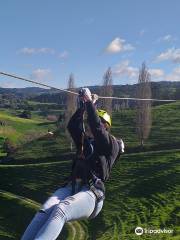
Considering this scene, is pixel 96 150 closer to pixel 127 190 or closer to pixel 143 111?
pixel 127 190

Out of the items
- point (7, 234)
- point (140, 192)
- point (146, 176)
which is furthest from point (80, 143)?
point (146, 176)

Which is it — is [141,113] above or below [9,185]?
above

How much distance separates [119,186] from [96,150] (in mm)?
42032

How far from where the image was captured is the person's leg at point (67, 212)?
18.3ft

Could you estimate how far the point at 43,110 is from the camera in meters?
156

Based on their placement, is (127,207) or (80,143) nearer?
(80,143)

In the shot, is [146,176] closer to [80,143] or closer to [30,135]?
[80,143]

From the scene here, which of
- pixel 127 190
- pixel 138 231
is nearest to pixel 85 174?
pixel 138 231

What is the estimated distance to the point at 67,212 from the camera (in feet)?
19.6

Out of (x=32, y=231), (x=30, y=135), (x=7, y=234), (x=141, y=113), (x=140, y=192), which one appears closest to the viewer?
(x=32, y=231)

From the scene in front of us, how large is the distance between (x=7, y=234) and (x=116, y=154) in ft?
98.7

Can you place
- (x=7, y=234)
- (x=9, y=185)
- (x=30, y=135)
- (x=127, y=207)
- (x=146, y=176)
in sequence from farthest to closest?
1. (x=30, y=135)
2. (x=9, y=185)
3. (x=146, y=176)
4. (x=127, y=207)
5. (x=7, y=234)

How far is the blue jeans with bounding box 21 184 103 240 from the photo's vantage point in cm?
562

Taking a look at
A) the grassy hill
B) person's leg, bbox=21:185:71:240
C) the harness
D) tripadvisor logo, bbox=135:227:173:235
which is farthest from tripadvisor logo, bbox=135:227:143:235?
person's leg, bbox=21:185:71:240
